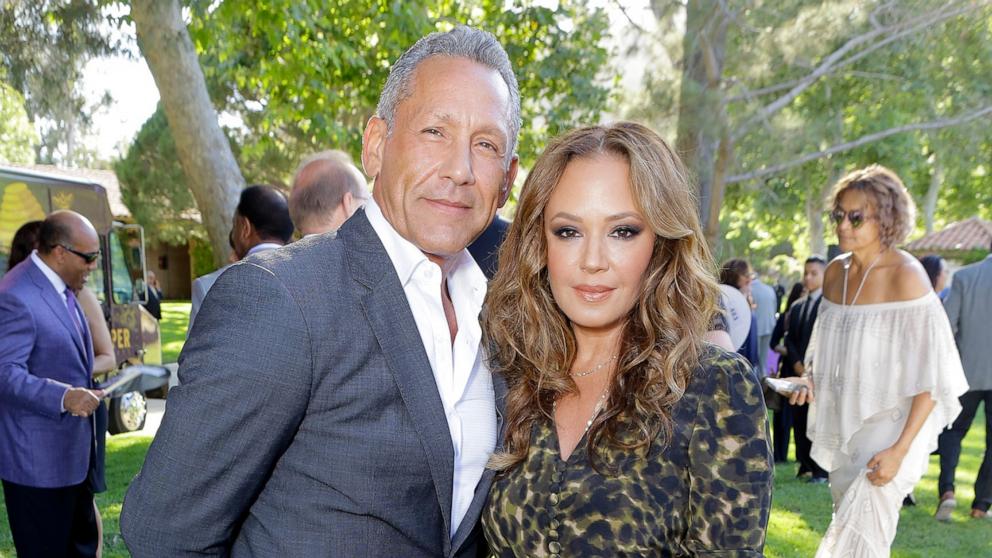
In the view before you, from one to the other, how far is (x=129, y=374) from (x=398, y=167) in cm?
368

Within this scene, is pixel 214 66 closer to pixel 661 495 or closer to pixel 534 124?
pixel 534 124

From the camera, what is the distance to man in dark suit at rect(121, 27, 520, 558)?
1.65 meters

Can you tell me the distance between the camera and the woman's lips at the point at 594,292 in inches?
88.3

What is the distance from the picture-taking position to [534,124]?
49.4ft

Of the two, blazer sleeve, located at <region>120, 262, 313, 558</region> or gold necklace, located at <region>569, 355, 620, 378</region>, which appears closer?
blazer sleeve, located at <region>120, 262, 313, 558</region>

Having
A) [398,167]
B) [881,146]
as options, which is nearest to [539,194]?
[398,167]

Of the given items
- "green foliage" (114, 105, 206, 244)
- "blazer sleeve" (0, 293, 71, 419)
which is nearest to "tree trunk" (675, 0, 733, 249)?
"blazer sleeve" (0, 293, 71, 419)

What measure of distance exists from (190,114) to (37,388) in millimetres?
3101

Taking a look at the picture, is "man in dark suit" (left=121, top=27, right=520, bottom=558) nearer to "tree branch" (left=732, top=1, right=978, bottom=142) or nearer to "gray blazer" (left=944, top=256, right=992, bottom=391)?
"gray blazer" (left=944, top=256, right=992, bottom=391)

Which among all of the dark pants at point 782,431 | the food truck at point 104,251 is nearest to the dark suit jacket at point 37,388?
the food truck at point 104,251

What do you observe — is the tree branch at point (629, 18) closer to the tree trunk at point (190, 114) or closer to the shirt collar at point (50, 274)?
the tree trunk at point (190, 114)

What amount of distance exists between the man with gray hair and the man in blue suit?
1.38 m

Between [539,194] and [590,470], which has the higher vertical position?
[539,194]

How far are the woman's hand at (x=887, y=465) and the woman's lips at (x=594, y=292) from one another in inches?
109
